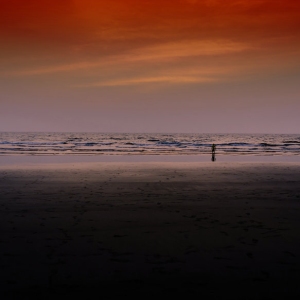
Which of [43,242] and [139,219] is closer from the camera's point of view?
[43,242]

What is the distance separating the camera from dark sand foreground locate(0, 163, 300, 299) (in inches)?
160

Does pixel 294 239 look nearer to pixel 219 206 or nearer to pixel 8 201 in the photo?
pixel 219 206

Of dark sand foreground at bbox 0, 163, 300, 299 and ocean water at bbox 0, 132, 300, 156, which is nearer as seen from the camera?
dark sand foreground at bbox 0, 163, 300, 299

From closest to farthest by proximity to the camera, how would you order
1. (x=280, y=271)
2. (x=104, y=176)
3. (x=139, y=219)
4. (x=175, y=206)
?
(x=280, y=271)
(x=139, y=219)
(x=175, y=206)
(x=104, y=176)

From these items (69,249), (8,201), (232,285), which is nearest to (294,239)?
(232,285)

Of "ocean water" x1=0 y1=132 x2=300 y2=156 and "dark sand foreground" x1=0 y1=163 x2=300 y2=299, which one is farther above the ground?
"ocean water" x1=0 y1=132 x2=300 y2=156

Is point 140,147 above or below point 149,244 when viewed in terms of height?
above

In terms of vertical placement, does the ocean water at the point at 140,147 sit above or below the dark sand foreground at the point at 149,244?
above

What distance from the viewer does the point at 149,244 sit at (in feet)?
18.4

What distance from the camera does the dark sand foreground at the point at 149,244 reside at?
13.4 feet

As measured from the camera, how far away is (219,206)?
8695 mm

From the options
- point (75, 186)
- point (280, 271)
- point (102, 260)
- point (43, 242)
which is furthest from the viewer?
point (75, 186)

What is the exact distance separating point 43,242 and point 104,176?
949 centimetres

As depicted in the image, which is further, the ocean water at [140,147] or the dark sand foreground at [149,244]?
the ocean water at [140,147]
